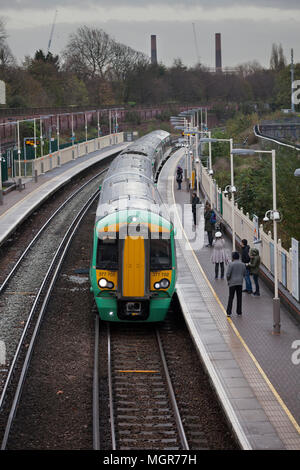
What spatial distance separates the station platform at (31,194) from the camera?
3500cm

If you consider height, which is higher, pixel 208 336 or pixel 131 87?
pixel 131 87

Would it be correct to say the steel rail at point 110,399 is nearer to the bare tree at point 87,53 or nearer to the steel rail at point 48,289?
the steel rail at point 48,289

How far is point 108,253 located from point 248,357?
15.0 feet

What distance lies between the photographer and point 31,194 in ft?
146

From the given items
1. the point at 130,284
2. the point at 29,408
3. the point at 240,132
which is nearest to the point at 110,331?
the point at 130,284

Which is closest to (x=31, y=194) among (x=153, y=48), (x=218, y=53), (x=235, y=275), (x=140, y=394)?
(x=235, y=275)

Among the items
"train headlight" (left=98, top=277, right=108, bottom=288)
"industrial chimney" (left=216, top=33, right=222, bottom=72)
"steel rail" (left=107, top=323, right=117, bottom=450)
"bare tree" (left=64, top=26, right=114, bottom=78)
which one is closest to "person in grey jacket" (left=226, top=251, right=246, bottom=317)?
"train headlight" (left=98, top=277, right=108, bottom=288)

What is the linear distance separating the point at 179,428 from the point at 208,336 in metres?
4.43

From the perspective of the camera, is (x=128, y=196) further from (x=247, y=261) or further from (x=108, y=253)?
(x=247, y=261)

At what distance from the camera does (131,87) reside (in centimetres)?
13888

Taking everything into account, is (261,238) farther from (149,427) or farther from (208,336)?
(149,427)

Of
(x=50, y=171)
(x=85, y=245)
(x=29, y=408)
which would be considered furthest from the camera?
(x=50, y=171)

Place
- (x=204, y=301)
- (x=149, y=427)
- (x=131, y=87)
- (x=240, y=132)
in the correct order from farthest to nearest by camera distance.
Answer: (x=131, y=87)
(x=240, y=132)
(x=204, y=301)
(x=149, y=427)

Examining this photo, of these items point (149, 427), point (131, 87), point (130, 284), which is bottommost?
point (149, 427)
